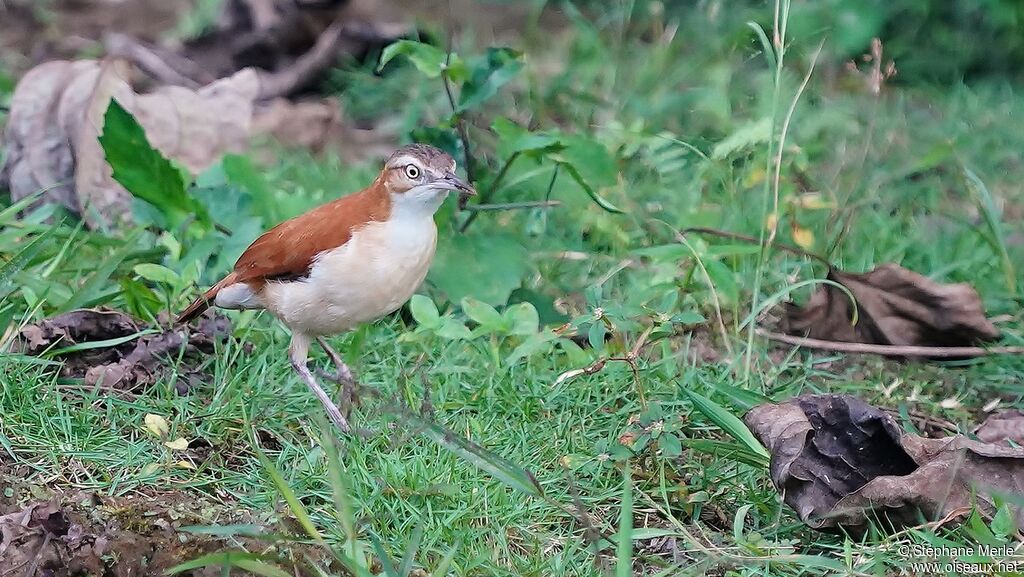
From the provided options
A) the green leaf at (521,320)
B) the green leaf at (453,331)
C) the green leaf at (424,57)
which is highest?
the green leaf at (424,57)

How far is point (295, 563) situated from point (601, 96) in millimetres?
5005

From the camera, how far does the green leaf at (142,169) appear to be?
214 inches

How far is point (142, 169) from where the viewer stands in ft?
18.4

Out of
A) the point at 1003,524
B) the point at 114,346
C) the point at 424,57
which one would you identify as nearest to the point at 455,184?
the point at 424,57

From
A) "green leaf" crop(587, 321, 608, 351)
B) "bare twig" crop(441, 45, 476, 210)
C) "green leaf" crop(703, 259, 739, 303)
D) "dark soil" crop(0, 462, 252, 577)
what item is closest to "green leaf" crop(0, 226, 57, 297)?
"dark soil" crop(0, 462, 252, 577)

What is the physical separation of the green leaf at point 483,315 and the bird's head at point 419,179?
1.59 ft

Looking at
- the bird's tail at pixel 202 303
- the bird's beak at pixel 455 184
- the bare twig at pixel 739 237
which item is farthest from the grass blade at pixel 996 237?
the bird's tail at pixel 202 303

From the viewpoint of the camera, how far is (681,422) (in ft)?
14.6

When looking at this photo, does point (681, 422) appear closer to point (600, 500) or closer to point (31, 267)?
point (600, 500)

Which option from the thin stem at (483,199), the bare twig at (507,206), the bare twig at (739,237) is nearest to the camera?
the bare twig at (739,237)

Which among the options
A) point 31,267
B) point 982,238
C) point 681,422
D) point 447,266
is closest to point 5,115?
point 31,267

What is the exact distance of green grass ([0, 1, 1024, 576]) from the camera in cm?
393

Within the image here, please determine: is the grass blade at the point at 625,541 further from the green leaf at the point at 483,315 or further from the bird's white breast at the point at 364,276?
the green leaf at the point at 483,315

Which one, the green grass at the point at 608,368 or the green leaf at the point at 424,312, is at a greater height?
the green leaf at the point at 424,312
